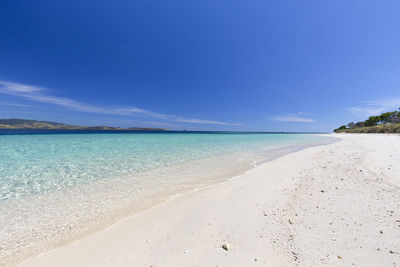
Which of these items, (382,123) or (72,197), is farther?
(382,123)

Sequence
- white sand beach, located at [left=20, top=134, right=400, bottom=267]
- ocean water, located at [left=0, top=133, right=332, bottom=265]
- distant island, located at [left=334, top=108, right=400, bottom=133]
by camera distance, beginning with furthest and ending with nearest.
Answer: distant island, located at [left=334, top=108, right=400, bottom=133], ocean water, located at [left=0, top=133, right=332, bottom=265], white sand beach, located at [left=20, top=134, right=400, bottom=267]

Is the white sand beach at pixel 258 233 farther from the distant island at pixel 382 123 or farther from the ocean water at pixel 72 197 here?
the distant island at pixel 382 123

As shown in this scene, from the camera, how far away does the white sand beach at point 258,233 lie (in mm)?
2240

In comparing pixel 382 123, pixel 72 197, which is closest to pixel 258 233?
pixel 72 197

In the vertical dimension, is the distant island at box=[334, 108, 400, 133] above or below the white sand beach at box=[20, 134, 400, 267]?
above

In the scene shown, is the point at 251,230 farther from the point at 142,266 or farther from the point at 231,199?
the point at 142,266

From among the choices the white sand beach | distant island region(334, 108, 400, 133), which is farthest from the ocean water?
distant island region(334, 108, 400, 133)

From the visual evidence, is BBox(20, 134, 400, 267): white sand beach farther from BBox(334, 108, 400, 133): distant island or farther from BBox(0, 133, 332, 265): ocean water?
BBox(334, 108, 400, 133): distant island

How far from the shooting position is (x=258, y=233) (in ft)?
9.25

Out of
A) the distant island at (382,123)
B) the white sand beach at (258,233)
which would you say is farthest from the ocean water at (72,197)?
the distant island at (382,123)

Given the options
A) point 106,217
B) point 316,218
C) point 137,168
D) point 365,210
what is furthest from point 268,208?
point 137,168

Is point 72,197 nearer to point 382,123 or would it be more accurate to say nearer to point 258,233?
point 258,233

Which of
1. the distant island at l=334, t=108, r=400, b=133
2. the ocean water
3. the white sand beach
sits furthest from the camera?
the distant island at l=334, t=108, r=400, b=133

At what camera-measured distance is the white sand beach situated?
7.35 ft
